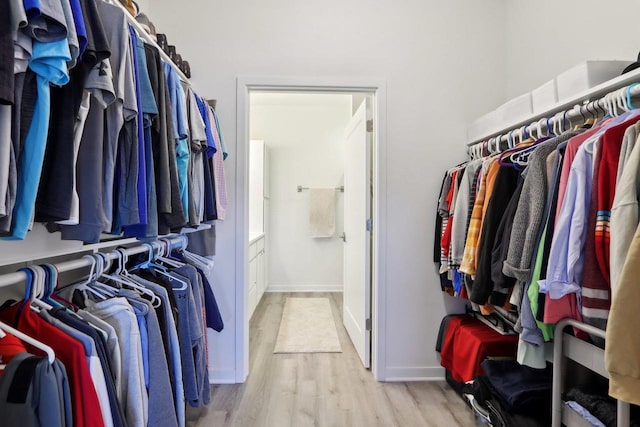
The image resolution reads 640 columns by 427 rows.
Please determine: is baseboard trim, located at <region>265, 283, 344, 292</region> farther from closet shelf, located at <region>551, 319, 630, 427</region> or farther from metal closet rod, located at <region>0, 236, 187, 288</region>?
closet shelf, located at <region>551, 319, 630, 427</region>

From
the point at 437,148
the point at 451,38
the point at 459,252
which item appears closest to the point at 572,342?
the point at 459,252

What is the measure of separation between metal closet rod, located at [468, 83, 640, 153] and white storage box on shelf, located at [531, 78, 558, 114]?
31 mm

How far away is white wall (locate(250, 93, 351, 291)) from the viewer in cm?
473

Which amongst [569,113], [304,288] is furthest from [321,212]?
[569,113]

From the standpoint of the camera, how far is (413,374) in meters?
2.25

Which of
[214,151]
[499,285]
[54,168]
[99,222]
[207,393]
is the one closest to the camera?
[54,168]

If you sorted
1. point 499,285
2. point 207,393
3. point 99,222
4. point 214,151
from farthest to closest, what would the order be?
point 214,151
point 207,393
point 499,285
point 99,222

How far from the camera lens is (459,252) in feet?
5.87

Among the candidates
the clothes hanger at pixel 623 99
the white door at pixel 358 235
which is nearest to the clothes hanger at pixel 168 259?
the white door at pixel 358 235

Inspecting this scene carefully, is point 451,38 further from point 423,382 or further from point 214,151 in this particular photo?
A: point 423,382

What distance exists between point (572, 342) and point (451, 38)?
1.94 m

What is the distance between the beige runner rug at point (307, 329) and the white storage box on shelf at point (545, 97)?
209 cm

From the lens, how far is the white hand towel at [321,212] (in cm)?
468

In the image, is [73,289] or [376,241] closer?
[73,289]
